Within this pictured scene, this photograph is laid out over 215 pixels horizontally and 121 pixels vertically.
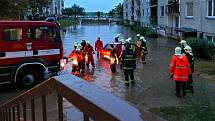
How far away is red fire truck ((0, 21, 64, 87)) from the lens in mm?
14078

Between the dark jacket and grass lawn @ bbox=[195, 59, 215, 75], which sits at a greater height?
the dark jacket

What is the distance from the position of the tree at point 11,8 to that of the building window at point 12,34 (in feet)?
62.4

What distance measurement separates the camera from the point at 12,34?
14.2 metres

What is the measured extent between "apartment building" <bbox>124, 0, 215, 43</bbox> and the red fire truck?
16.3 metres

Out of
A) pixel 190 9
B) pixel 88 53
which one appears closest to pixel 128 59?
pixel 88 53

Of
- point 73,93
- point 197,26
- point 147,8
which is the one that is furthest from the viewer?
point 147,8

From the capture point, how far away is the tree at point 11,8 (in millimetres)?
32769

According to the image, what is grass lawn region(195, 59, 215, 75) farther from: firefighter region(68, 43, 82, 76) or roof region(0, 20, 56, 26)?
roof region(0, 20, 56, 26)

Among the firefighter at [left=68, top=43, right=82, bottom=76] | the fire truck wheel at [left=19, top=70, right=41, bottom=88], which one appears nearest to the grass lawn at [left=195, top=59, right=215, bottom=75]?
the firefighter at [left=68, top=43, right=82, bottom=76]

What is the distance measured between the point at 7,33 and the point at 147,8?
53.5m

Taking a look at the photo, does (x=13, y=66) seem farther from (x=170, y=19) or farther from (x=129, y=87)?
(x=170, y=19)

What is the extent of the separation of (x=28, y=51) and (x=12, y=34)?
→ 83 centimetres

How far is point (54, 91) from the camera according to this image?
2.76m

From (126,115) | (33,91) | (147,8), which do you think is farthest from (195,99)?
(147,8)
